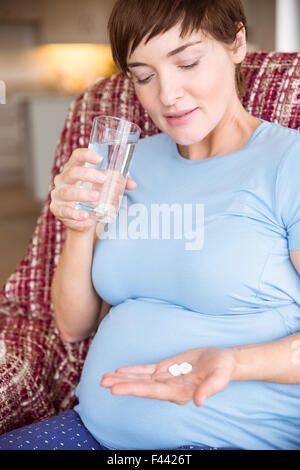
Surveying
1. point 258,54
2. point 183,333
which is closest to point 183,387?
point 183,333

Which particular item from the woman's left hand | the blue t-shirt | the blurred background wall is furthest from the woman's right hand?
the blurred background wall

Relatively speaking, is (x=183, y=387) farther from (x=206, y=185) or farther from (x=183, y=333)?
(x=206, y=185)

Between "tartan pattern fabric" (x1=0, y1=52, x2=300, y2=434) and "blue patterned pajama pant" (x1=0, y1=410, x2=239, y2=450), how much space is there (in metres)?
0.12

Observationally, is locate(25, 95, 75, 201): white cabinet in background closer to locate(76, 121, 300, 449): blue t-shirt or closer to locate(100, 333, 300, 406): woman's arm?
locate(76, 121, 300, 449): blue t-shirt

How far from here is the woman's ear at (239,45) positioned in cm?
97

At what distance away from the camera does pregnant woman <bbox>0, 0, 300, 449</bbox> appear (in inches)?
33.7

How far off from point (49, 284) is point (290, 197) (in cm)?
68

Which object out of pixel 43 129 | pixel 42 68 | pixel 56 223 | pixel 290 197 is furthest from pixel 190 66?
pixel 42 68

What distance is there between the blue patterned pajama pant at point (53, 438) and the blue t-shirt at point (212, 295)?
0.02 m

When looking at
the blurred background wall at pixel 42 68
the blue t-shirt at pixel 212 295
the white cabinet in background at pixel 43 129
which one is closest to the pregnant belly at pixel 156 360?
the blue t-shirt at pixel 212 295

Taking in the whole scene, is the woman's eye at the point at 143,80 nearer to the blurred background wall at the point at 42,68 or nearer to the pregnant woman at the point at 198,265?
the pregnant woman at the point at 198,265

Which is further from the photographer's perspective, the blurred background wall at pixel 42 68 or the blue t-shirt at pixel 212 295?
the blurred background wall at pixel 42 68

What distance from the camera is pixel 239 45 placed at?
38.6 inches
